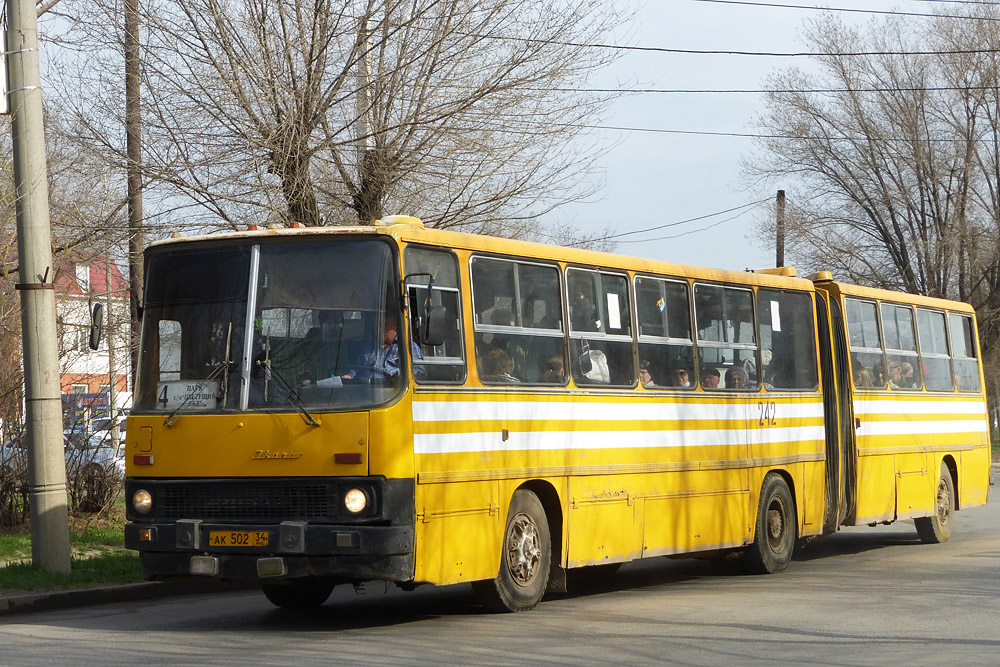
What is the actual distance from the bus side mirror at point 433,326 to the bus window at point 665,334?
10.5 ft

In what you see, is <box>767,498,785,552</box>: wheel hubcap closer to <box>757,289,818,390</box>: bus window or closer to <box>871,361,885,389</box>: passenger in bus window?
<box>757,289,818,390</box>: bus window

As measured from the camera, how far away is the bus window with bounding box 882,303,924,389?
681 inches

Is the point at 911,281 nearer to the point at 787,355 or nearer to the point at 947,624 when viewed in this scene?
the point at 787,355

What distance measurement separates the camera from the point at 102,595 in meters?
12.8

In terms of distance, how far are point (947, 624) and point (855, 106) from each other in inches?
1369

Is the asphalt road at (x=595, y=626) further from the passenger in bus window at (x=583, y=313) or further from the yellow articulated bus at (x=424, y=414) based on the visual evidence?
the passenger in bus window at (x=583, y=313)

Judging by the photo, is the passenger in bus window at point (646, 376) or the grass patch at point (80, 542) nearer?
the passenger in bus window at point (646, 376)

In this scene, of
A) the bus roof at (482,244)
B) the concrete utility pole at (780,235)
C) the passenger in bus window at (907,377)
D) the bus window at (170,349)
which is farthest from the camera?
the concrete utility pole at (780,235)

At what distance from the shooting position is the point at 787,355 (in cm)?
1527

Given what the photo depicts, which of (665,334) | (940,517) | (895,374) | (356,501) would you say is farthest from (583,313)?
(940,517)

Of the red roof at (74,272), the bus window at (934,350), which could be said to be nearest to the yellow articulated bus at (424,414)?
the bus window at (934,350)

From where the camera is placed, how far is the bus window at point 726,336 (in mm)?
13883

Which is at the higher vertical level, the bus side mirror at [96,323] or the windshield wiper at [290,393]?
the bus side mirror at [96,323]

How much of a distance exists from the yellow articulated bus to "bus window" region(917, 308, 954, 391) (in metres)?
4.96
